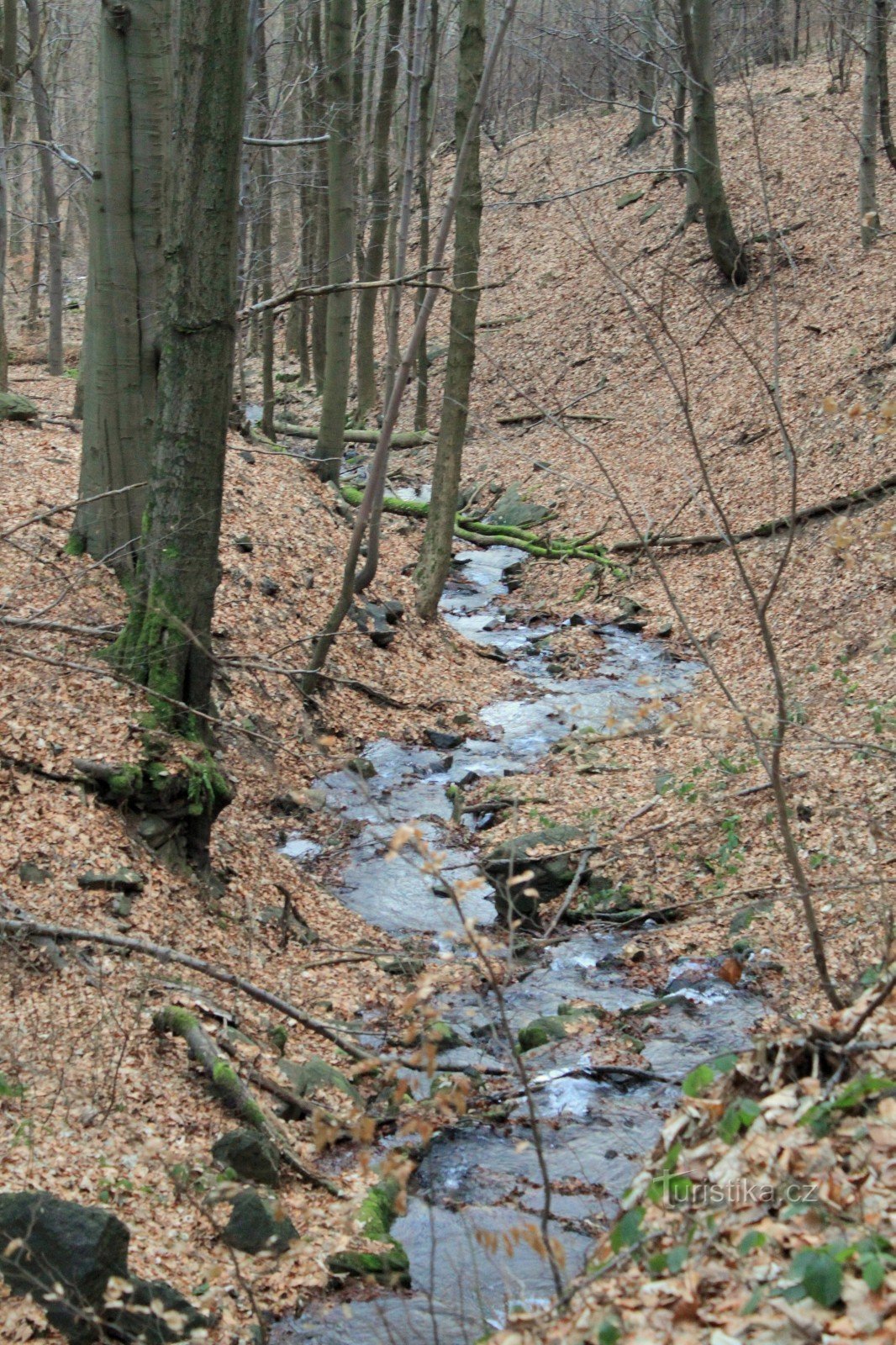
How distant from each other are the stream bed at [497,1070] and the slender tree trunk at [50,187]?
9.82 metres

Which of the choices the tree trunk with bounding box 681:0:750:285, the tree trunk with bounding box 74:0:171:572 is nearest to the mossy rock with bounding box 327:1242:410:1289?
the tree trunk with bounding box 74:0:171:572

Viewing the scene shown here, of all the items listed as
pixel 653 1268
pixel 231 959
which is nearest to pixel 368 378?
pixel 231 959

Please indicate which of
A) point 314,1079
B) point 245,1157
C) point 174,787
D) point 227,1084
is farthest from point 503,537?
point 245,1157

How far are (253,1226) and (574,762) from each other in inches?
258

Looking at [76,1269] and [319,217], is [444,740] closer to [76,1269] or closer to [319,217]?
[76,1269]

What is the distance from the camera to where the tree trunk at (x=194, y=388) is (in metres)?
6.40

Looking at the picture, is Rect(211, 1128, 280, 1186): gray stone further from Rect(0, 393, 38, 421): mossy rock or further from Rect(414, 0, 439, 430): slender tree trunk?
Rect(414, 0, 439, 430): slender tree trunk

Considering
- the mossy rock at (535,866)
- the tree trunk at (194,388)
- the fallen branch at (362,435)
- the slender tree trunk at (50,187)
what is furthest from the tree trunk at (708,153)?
the tree trunk at (194,388)

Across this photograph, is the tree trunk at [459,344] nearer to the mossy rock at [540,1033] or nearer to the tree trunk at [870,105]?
the tree trunk at [870,105]

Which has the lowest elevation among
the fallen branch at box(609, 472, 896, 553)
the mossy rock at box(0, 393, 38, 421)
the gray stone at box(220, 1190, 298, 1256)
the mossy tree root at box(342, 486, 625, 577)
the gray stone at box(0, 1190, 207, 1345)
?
the gray stone at box(220, 1190, 298, 1256)

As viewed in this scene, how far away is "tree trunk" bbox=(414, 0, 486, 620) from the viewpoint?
12164mm

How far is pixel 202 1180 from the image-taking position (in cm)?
473

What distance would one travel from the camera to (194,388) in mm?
6625

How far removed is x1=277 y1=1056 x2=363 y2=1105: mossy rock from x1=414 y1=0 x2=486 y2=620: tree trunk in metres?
7.05
